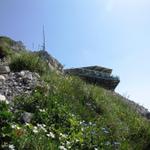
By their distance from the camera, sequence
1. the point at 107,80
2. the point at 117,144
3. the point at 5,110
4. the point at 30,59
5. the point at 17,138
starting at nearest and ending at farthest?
the point at 17,138 → the point at 5,110 → the point at 117,144 → the point at 30,59 → the point at 107,80

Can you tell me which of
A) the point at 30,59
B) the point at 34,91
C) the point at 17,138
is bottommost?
the point at 17,138

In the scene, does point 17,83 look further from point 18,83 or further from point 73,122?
point 73,122

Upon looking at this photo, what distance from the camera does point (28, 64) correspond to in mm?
15352

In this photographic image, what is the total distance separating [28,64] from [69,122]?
488 centimetres

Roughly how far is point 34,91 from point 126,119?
297cm

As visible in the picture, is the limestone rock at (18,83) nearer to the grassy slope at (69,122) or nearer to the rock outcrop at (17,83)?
the rock outcrop at (17,83)

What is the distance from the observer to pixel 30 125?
32.2ft

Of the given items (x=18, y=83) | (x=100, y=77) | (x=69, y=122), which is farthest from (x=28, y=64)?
(x=100, y=77)

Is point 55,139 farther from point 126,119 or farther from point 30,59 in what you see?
point 30,59

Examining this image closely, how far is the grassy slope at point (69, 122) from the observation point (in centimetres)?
906

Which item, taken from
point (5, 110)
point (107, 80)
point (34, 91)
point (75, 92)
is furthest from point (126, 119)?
point (107, 80)

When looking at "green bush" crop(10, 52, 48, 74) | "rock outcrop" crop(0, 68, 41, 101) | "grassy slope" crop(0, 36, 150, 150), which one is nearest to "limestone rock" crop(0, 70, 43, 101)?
"rock outcrop" crop(0, 68, 41, 101)

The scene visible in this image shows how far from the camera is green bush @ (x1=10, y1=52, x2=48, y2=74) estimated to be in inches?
601

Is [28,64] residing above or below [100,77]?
below
